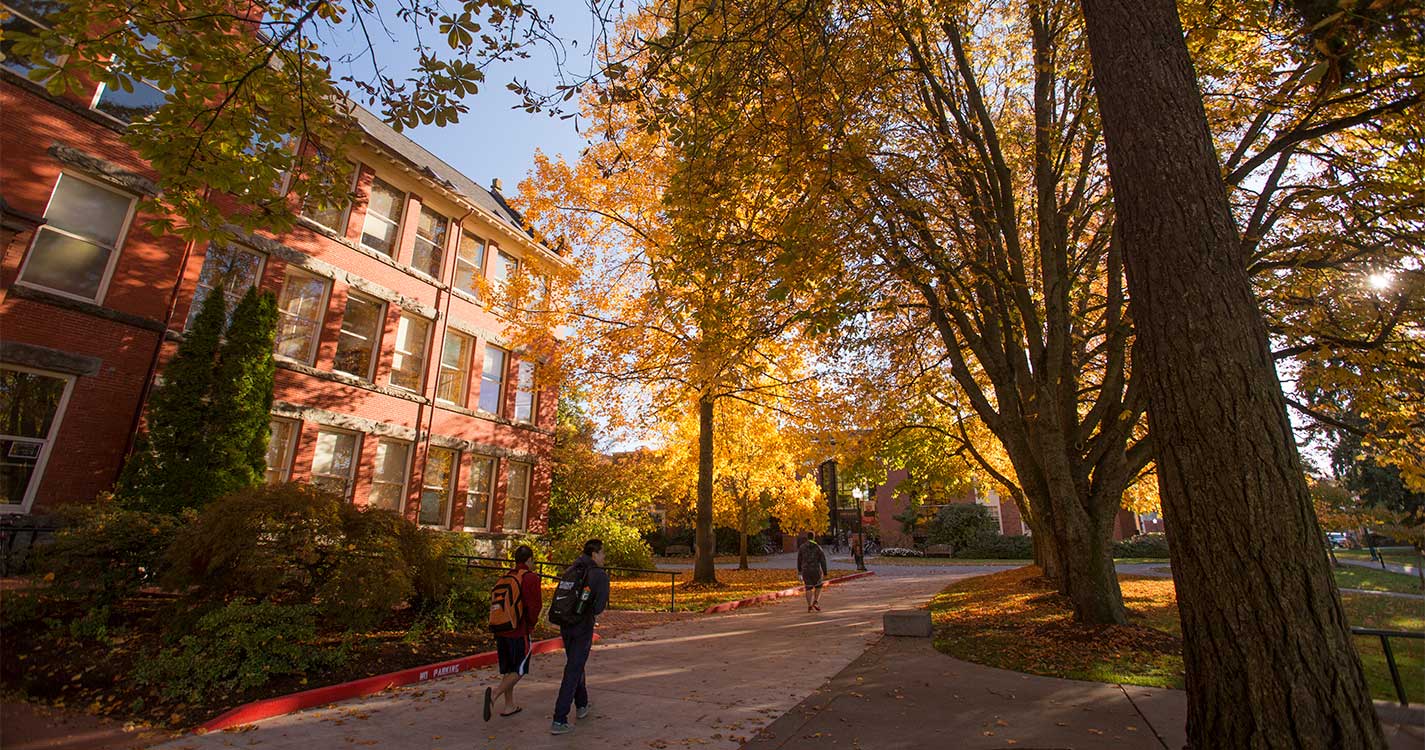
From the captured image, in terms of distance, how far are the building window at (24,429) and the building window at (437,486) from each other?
798 centimetres

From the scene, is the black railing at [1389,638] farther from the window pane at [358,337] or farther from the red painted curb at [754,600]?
the window pane at [358,337]

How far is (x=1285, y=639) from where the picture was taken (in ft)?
10.6

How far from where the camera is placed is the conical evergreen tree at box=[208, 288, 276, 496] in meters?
12.1


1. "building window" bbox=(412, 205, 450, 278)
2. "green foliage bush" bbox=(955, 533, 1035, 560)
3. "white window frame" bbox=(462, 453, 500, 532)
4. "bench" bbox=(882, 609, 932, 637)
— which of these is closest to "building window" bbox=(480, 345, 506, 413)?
"white window frame" bbox=(462, 453, 500, 532)

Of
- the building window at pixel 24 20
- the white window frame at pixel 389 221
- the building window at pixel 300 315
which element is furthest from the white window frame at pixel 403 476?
the building window at pixel 24 20

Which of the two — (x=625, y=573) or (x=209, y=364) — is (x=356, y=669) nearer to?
(x=209, y=364)

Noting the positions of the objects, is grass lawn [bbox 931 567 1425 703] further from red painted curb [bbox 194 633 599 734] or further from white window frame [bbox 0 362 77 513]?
white window frame [bbox 0 362 77 513]

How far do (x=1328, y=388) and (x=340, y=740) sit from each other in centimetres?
1554

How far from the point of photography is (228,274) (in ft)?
46.5

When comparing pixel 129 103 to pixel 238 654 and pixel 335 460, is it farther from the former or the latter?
pixel 238 654

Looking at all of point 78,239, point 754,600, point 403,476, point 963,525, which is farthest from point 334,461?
point 963,525

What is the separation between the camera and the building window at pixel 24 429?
420 inches

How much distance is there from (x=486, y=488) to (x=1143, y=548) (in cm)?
4131

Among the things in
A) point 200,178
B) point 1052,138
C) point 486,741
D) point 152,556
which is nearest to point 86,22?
point 200,178
